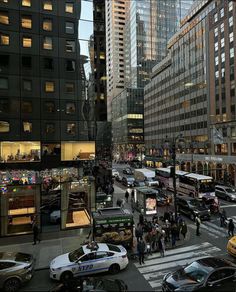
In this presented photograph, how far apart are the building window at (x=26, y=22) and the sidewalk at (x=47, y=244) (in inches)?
743

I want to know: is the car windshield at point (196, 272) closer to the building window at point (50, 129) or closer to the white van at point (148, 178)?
the building window at point (50, 129)

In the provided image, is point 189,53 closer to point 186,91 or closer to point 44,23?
point 186,91

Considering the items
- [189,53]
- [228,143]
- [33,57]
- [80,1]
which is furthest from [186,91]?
[33,57]

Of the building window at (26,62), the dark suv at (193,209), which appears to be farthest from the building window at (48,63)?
the dark suv at (193,209)

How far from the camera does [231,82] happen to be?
5122 centimetres

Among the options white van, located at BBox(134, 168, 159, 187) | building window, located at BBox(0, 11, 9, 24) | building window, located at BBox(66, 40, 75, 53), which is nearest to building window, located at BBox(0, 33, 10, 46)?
building window, located at BBox(0, 11, 9, 24)

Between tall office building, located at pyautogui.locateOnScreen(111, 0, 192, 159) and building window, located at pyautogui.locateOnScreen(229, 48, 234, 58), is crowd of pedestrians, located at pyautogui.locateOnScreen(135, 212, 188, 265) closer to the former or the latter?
building window, located at pyautogui.locateOnScreen(229, 48, 234, 58)

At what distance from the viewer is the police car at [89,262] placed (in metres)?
12.4

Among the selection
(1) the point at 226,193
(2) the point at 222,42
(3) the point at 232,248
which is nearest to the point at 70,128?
(3) the point at 232,248

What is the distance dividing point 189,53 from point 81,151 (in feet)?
179

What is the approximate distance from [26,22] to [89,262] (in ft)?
72.3

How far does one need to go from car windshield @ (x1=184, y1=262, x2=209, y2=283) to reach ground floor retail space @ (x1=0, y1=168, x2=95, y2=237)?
1227 cm

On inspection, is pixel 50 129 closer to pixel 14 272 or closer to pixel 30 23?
pixel 30 23

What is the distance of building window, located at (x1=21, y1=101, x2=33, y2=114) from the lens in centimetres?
2388
